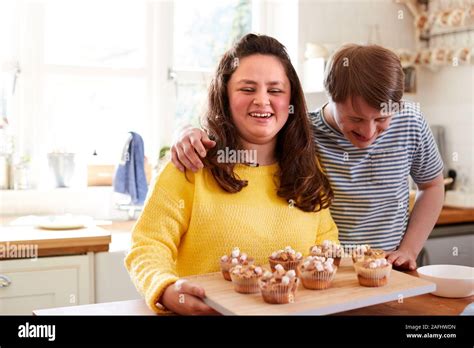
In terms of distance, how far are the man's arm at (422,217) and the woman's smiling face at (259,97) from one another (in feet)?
1.47

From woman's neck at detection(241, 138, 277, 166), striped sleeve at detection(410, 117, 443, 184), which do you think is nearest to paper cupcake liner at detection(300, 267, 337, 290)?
woman's neck at detection(241, 138, 277, 166)

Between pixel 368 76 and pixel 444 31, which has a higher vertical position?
pixel 444 31

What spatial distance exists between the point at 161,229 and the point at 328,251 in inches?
13.8

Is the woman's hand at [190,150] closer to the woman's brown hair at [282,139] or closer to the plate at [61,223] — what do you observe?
the woman's brown hair at [282,139]

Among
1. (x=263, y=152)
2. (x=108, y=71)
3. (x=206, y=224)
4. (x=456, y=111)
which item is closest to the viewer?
(x=206, y=224)

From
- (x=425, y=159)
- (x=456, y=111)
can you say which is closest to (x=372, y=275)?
(x=425, y=159)

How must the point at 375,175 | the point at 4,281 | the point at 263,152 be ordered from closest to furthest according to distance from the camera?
the point at 263,152
the point at 375,175
the point at 4,281

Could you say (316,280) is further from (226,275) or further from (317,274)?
(226,275)

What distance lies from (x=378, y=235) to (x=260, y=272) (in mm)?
490

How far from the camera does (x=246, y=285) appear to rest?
1085mm

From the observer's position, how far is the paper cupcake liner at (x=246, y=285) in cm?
108

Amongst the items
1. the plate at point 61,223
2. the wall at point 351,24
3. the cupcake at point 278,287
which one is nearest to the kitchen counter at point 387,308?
the cupcake at point 278,287
